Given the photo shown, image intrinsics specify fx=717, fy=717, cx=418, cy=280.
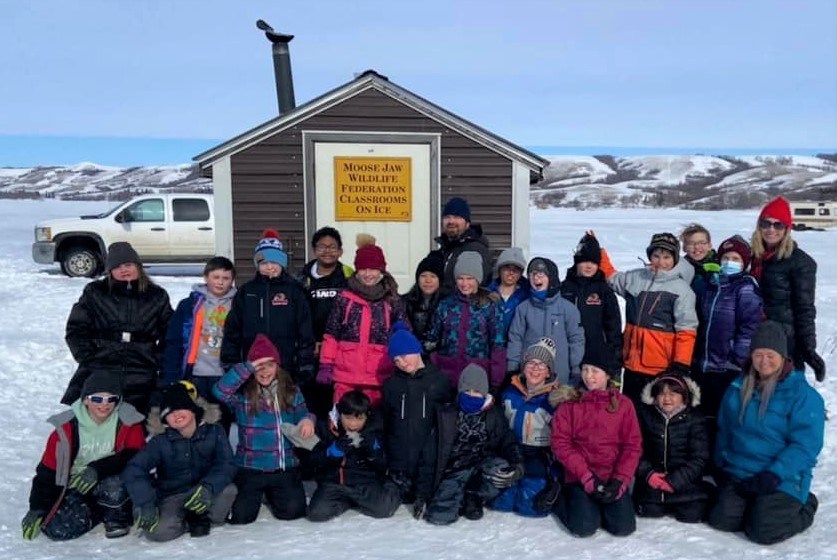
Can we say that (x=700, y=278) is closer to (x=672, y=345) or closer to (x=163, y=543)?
(x=672, y=345)

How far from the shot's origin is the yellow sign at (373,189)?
9.13 metres

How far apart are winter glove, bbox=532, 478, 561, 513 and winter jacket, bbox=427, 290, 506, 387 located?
2.70ft

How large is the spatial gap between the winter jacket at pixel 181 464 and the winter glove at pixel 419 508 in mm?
1142

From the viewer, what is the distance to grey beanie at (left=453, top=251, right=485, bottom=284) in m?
4.99

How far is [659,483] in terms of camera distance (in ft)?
14.4

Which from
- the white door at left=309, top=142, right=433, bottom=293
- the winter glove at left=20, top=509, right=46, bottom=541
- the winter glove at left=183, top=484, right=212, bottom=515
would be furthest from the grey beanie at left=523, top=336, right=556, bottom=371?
the white door at left=309, top=142, right=433, bottom=293

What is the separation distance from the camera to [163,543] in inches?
160

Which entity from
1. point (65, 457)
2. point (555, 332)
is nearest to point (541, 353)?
point (555, 332)

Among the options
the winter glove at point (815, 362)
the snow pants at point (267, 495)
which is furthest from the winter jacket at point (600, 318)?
the snow pants at point (267, 495)

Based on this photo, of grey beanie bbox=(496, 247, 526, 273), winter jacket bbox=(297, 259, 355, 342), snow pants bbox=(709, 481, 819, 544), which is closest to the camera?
snow pants bbox=(709, 481, 819, 544)

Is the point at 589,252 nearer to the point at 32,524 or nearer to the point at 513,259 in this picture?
the point at 513,259

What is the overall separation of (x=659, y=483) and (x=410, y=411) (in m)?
1.59

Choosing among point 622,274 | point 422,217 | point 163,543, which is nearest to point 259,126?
point 422,217

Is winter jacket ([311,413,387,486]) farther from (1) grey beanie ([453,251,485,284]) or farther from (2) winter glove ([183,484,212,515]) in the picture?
(1) grey beanie ([453,251,485,284])
